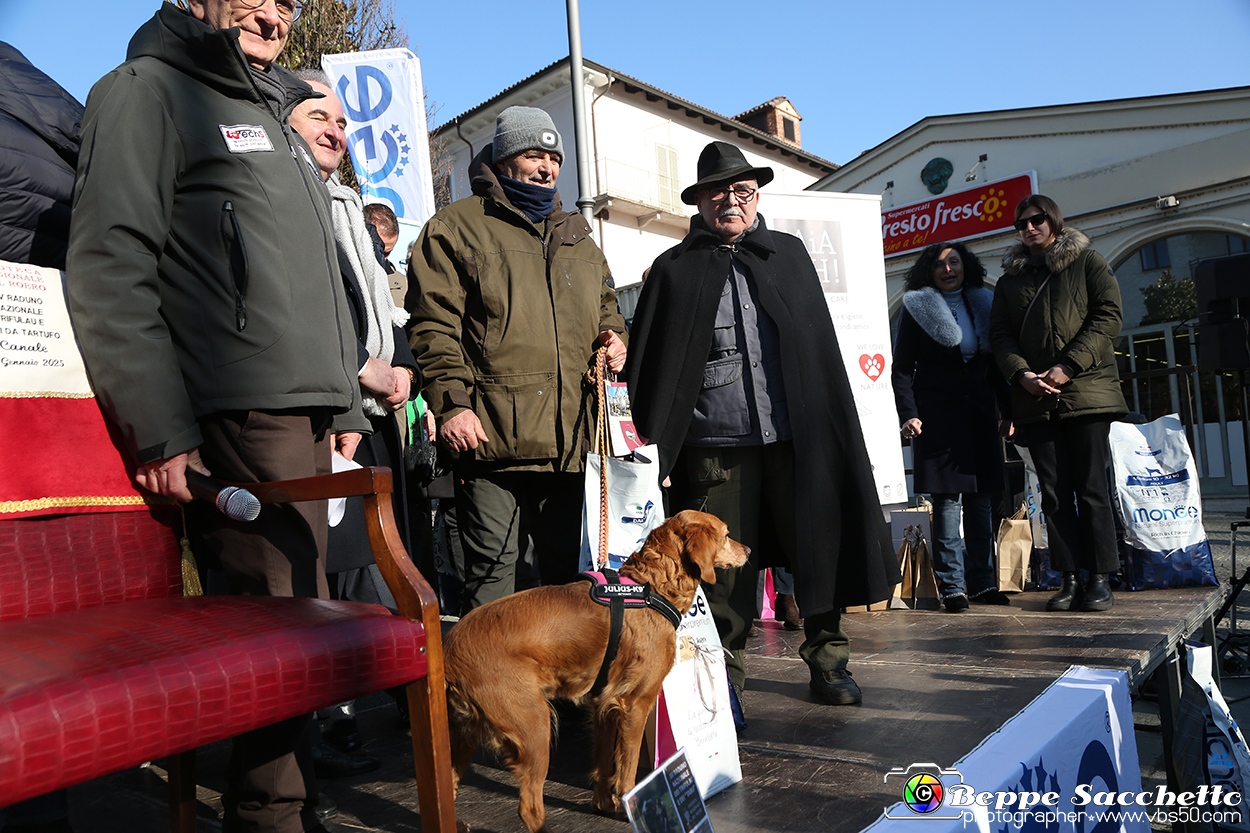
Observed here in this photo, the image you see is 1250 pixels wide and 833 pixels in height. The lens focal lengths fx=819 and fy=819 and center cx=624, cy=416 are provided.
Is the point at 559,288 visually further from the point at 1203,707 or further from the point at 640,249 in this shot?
the point at 640,249

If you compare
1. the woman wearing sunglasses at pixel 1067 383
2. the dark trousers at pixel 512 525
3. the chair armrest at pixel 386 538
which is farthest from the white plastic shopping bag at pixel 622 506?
the woman wearing sunglasses at pixel 1067 383

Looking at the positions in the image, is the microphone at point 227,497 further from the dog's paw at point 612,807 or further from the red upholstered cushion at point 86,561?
the dog's paw at point 612,807

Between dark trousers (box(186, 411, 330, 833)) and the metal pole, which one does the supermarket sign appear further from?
dark trousers (box(186, 411, 330, 833))

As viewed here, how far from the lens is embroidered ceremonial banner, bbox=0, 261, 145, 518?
5.60 ft

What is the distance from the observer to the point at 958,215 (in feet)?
→ 58.4

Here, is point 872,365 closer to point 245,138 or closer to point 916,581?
point 916,581

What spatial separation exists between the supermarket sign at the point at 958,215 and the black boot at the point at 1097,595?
1303cm

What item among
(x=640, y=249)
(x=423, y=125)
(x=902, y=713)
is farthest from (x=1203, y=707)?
(x=640, y=249)

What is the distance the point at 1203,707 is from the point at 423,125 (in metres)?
8.26

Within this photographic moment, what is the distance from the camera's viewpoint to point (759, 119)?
28703mm

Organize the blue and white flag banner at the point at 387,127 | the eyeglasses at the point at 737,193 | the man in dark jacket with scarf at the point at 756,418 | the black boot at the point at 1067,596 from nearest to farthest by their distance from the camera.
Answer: the man in dark jacket with scarf at the point at 756,418 < the eyeglasses at the point at 737,193 < the black boot at the point at 1067,596 < the blue and white flag banner at the point at 387,127

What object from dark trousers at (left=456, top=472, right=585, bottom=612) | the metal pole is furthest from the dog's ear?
the metal pole

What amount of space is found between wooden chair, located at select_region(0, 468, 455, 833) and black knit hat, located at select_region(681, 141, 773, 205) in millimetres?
1970

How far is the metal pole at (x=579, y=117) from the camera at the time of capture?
8000mm
